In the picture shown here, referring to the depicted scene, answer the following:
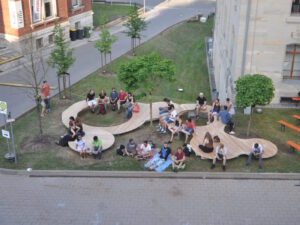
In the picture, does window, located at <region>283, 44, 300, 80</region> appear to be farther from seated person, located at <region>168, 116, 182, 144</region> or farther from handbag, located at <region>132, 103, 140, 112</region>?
handbag, located at <region>132, 103, 140, 112</region>

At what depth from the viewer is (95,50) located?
34.1 metres

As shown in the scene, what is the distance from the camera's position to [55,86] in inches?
1043

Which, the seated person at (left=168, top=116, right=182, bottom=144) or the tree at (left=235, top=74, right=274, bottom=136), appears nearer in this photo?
the tree at (left=235, top=74, right=274, bottom=136)

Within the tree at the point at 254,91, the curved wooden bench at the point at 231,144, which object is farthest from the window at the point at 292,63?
the curved wooden bench at the point at 231,144

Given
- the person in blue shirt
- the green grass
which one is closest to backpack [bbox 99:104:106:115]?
the person in blue shirt

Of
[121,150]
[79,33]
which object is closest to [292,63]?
[121,150]

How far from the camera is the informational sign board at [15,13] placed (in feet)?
97.7

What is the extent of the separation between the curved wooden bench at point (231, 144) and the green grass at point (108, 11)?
26.9 m

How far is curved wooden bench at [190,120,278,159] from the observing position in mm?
17266

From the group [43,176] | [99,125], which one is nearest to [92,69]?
[99,125]

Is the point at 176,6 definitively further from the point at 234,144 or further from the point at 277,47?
the point at 234,144

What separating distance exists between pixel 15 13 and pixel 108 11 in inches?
800

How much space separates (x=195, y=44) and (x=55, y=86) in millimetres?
16486

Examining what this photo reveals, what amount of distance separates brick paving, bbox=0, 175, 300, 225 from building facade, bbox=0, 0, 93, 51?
16673 mm
